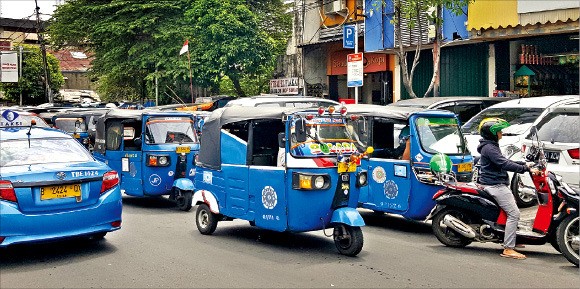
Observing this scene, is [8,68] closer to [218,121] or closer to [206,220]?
[206,220]

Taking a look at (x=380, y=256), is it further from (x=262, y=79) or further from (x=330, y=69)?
(x=262, y=79)

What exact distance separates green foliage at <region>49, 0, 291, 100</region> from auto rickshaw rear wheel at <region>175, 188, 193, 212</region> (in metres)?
17.0

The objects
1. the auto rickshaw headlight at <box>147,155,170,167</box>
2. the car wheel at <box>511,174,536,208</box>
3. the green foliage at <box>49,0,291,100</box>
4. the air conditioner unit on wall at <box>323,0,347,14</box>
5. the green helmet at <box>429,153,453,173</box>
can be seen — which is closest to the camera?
the green helmet at <box>429,153,453,173</box>

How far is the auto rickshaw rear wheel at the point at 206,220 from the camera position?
30.8 ft

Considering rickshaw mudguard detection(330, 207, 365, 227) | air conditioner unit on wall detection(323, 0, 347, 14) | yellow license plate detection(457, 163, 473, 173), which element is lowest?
rickshaw mudguard detection(330, 207, 365, 227)

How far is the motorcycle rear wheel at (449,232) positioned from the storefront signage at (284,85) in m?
19.5

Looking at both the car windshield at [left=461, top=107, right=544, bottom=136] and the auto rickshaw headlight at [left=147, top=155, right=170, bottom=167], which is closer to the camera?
the car windshield at [left=461, top=107, right=544, bottom=136]

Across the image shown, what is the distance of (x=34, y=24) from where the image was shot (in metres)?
58.2

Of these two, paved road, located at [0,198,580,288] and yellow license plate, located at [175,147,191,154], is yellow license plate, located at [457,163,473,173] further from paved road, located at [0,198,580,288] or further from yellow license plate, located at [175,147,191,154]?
yellow license plate, located at [175,147,191,154]

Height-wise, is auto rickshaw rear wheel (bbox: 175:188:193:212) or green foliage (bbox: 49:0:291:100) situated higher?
green foliage (bbox: 49:0:291:100)

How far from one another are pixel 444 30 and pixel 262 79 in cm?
1338

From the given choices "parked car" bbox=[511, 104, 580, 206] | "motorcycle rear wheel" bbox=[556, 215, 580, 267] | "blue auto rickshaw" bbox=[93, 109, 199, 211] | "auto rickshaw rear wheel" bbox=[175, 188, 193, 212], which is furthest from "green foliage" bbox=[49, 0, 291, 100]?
"motorcycle rear wheel" bbox=[556, 215, 580, 267]

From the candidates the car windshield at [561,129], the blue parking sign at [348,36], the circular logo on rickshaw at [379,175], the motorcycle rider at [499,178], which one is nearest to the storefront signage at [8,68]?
the blue parking sign at [348,36]

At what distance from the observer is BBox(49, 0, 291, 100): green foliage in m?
28.9
